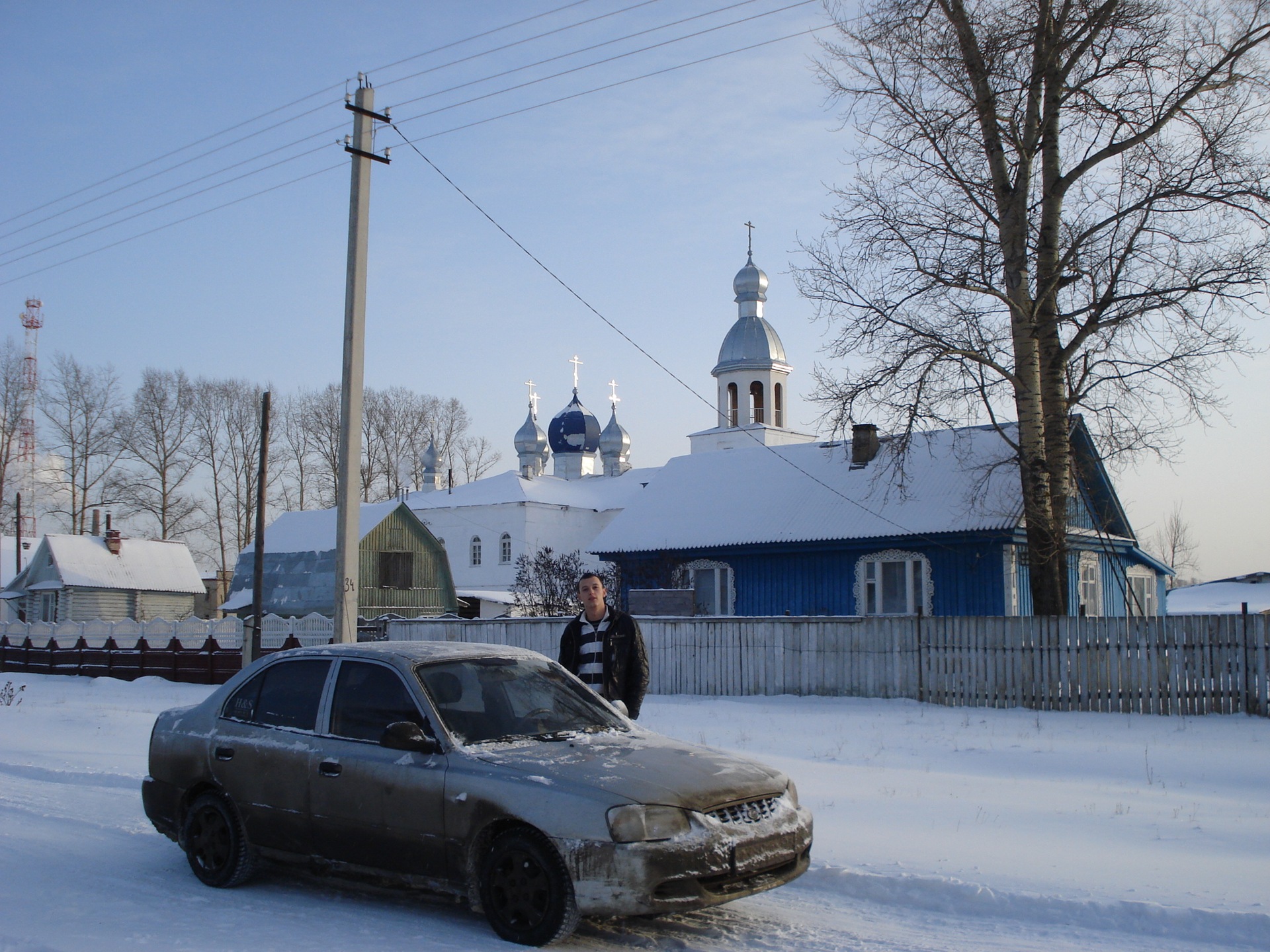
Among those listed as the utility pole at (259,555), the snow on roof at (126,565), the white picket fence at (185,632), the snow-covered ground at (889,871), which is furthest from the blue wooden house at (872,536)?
the snow on roof at (126,565)

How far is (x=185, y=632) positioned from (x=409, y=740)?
2585 cm

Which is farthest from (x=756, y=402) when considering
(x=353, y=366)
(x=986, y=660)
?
(x=353, y=366)

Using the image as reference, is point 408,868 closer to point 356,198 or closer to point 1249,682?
point 356,198

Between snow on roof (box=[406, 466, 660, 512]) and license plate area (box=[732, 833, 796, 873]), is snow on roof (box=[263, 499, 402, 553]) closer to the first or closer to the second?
snow on roof (box=[406, 466, 660, 512])

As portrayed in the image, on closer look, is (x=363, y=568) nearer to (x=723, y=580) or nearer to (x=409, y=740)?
(x=723, y=580)

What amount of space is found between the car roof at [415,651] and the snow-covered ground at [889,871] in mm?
1326

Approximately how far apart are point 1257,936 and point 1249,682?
10649mm

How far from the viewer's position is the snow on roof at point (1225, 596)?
49.8 metres

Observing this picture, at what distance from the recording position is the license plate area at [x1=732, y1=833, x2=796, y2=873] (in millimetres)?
5586

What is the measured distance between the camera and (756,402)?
51719 mm

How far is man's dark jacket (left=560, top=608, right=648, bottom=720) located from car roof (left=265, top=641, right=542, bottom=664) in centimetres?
100

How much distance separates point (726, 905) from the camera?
645 centimetres

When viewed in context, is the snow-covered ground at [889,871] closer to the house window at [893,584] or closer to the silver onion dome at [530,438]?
the house window at [893,584]

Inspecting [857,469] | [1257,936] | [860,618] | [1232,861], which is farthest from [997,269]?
[1257,936]
